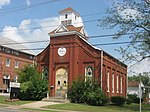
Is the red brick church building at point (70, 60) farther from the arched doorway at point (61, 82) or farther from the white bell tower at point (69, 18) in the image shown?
the white bell tower at point (69, 18)

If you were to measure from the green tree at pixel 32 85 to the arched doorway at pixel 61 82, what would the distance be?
1.85 meters

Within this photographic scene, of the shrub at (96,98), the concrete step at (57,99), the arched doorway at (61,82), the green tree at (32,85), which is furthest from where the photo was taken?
the arched doorway at (61,82)

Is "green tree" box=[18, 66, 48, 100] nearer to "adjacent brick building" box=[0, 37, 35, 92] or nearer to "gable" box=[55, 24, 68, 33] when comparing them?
"gable" box=[55, 24, 68, 33]

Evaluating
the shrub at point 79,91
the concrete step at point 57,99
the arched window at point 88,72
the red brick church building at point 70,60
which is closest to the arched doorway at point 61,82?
the red brick church building at point 70,60

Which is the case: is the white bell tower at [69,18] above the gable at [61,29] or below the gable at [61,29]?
above

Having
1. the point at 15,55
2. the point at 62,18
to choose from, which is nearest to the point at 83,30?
the point at 62,18

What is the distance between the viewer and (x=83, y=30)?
44.6m

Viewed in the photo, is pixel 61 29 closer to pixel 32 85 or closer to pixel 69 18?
pixel 69 18

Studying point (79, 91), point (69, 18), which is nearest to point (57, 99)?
point (79, 91)

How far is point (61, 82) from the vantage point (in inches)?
1598

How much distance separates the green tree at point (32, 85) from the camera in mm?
38406

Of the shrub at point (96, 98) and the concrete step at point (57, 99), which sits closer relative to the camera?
the shrub at point (96, 98)

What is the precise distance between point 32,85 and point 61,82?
4.29 metres

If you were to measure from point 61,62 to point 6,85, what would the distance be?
22527mm
